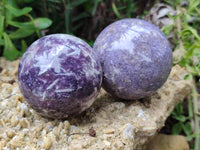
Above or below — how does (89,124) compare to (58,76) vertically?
below

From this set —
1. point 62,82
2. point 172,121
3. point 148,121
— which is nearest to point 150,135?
point 148,121

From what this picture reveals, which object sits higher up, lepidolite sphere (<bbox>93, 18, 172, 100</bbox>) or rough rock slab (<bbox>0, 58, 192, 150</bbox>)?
lepidolite sphere (<bbox>93, 18, 172, 100</bbox>)

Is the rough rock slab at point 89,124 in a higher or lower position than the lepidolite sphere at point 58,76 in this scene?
lower

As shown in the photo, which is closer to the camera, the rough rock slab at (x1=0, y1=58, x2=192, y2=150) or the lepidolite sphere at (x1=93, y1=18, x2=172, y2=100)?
the rough rock slab at (x1=0, y1=58, x2=192, y2=150)

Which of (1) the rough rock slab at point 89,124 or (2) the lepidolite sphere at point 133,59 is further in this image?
(2) the lepidolite sphere at point 133,59

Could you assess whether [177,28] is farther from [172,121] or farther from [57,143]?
[57,143]
